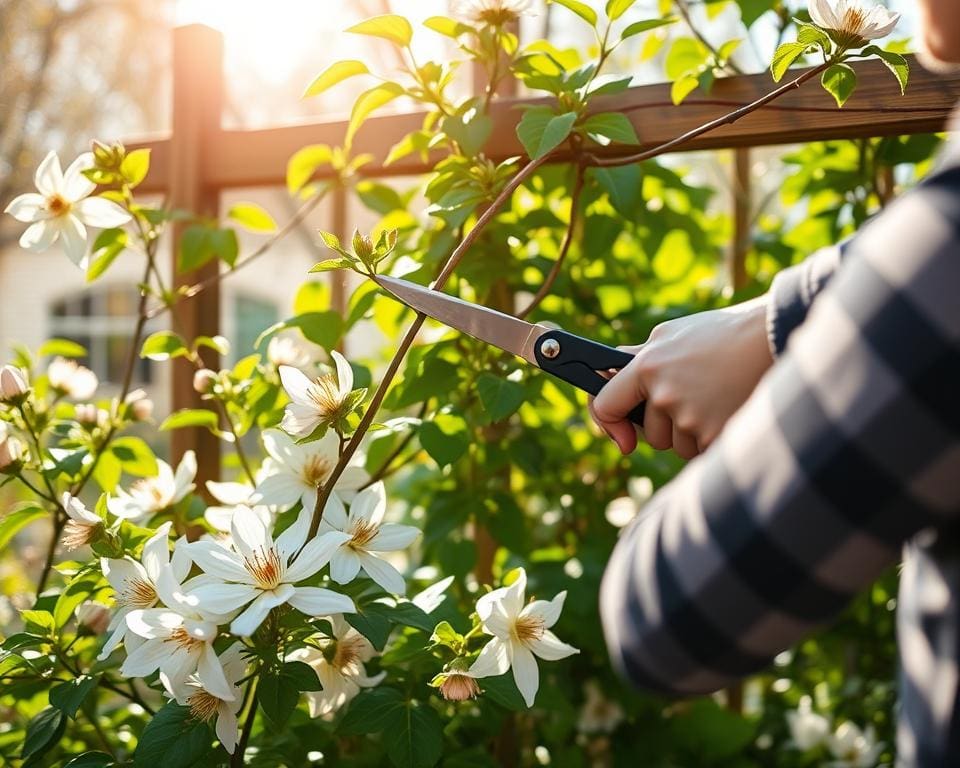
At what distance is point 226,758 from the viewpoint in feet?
3.12

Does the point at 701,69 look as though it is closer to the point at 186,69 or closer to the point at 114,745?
the point at 186,69

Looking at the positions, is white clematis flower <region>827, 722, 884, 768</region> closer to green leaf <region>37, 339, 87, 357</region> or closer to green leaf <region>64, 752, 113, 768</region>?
green leaf <region>64, 752, 113, 768</region>

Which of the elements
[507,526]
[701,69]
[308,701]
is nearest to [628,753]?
[507,526]

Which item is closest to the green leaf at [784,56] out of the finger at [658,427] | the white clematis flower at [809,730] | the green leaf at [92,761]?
the finger at [658,427]

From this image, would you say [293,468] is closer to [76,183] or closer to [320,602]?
[320,602]

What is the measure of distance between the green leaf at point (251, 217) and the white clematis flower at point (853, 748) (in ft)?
3.81

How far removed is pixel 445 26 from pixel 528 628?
0.66 meters

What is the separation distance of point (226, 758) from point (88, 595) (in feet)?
0.71

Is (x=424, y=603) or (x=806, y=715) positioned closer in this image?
(x=424, y=603)

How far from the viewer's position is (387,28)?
1.04 meters

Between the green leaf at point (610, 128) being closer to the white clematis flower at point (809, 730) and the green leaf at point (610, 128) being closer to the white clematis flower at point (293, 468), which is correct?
the white clematis flower at point (293, 468)

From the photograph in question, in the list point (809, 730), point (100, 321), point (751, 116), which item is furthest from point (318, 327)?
point (100, 321)

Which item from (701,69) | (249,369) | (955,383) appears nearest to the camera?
(955,383)

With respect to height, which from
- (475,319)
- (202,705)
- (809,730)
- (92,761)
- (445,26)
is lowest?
(809,730)
